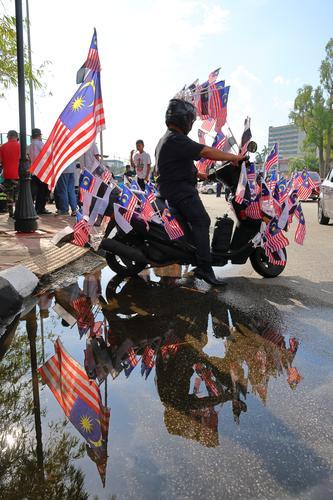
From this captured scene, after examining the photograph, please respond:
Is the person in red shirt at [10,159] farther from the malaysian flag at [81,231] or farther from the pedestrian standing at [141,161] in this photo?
the malaysian flag at [81,231]

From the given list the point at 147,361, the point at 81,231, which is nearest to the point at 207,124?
the point at 81,231

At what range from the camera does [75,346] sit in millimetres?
3434

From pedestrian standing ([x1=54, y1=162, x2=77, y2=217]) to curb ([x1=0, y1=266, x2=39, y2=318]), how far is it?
6.18 m

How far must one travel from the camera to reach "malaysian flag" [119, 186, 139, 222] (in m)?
4.77

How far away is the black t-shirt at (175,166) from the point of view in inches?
186

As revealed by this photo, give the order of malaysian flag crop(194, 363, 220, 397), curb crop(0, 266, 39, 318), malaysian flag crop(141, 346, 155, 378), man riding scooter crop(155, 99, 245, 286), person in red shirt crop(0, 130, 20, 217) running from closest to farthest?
malaysian flag crop(194, 363, 220, 397)
malaysian flag crop(141, 346, 155, 378)
curb crop(0, 266, 39, 318)
man riding scooter crop(155, 99, 245, 286)
person in red shirt crop(0, 130, 20, 217)

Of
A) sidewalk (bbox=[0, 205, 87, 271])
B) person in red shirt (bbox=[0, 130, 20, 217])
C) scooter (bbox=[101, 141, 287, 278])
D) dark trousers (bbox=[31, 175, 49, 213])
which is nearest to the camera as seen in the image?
scooter (bbox=[101, 141, 287, 278])

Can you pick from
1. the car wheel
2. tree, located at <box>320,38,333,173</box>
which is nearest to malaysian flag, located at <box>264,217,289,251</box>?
the car wheel

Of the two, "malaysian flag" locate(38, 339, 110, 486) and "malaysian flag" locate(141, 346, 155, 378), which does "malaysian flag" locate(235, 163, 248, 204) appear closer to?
"malaysian flag" locate(141, 346, 155, 378)

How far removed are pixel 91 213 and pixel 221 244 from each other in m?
1.68

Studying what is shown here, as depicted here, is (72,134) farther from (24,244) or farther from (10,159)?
(10,159)

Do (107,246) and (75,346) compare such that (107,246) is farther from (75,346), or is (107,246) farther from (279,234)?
(279,234)

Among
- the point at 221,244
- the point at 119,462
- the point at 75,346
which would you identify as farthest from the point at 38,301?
the point at 119,462

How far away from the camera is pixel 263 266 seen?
5.78 meters
